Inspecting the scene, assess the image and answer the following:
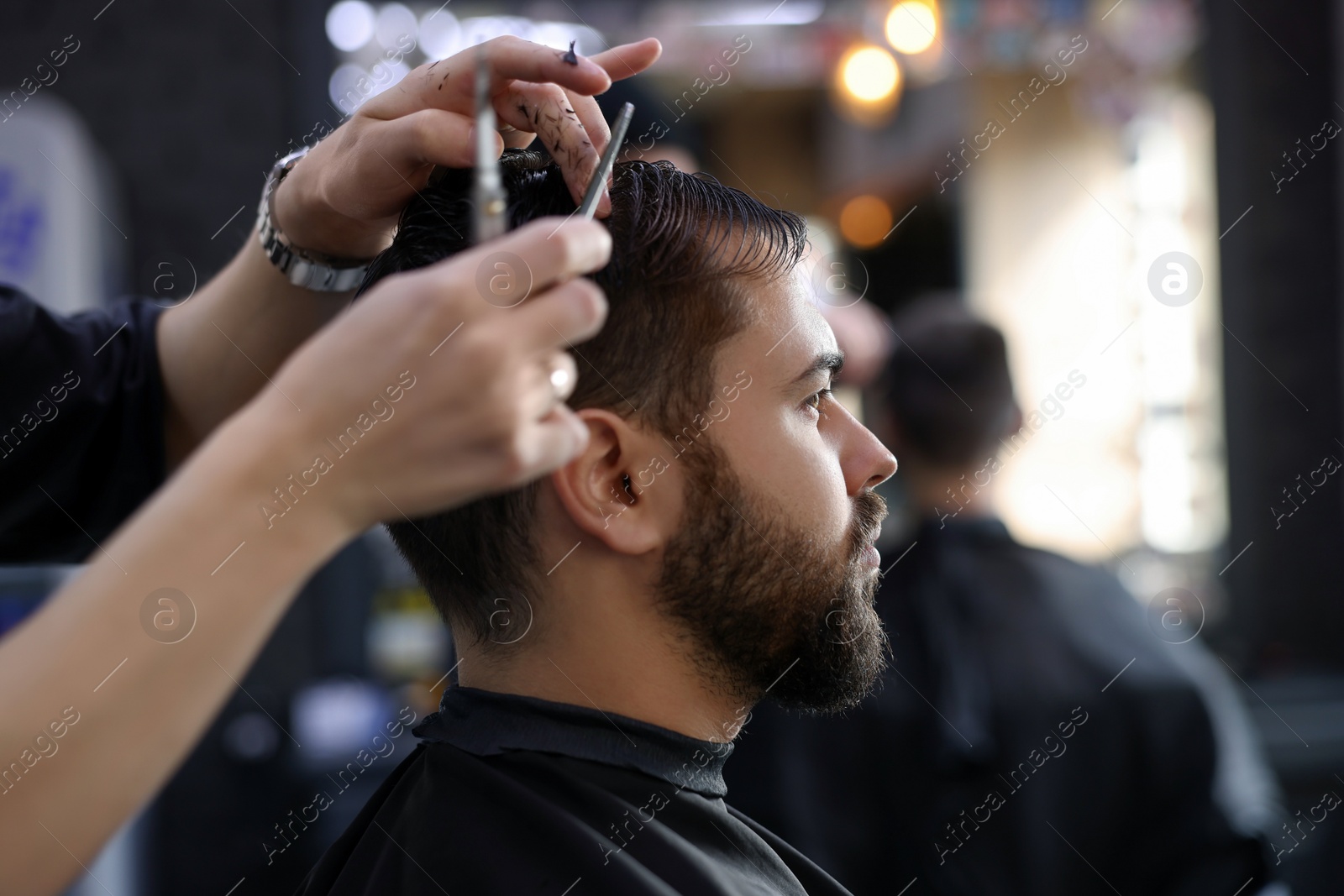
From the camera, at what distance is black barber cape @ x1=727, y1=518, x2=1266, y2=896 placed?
7.14 ft

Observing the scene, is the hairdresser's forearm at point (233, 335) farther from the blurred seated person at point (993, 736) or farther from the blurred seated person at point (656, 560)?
the blurred seated person at point (993, 736)

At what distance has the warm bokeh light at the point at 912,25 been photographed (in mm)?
3758

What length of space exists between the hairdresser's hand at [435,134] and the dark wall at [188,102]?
93.7 inches

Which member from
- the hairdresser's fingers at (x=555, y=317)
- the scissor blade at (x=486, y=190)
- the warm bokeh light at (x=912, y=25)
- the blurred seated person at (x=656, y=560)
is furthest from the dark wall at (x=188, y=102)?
the hairdresser's fingers at (x=555, y=317)

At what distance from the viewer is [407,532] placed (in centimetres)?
136

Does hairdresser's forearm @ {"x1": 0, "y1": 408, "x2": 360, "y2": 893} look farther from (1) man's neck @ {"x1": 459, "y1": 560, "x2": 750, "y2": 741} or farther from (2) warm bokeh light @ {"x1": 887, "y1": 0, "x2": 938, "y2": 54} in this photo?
(2) warm bokeh light @ {"x1": 887, "y1": 0, "x2": 938, "y2": 54}

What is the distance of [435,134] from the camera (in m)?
1.14

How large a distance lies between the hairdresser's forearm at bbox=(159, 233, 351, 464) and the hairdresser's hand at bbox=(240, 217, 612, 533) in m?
0.73

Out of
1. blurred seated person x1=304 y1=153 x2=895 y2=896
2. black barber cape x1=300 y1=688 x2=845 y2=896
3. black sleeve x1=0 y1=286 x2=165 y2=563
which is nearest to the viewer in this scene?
black barber cape x1=300 y1=688 x2=845 y2=896

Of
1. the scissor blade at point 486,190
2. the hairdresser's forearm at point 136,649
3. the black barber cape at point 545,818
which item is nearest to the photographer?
the hairdresser's forearm at point 136,649

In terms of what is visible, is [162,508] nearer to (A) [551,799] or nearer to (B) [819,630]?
(A) [551,799]

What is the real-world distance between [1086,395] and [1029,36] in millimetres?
1414

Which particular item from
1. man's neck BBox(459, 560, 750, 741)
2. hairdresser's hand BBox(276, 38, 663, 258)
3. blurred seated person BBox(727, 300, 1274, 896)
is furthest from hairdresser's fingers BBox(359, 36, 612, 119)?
blurred seated person BBox(727, 300, 1274, 896)

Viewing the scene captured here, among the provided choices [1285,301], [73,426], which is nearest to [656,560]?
[73,426]
